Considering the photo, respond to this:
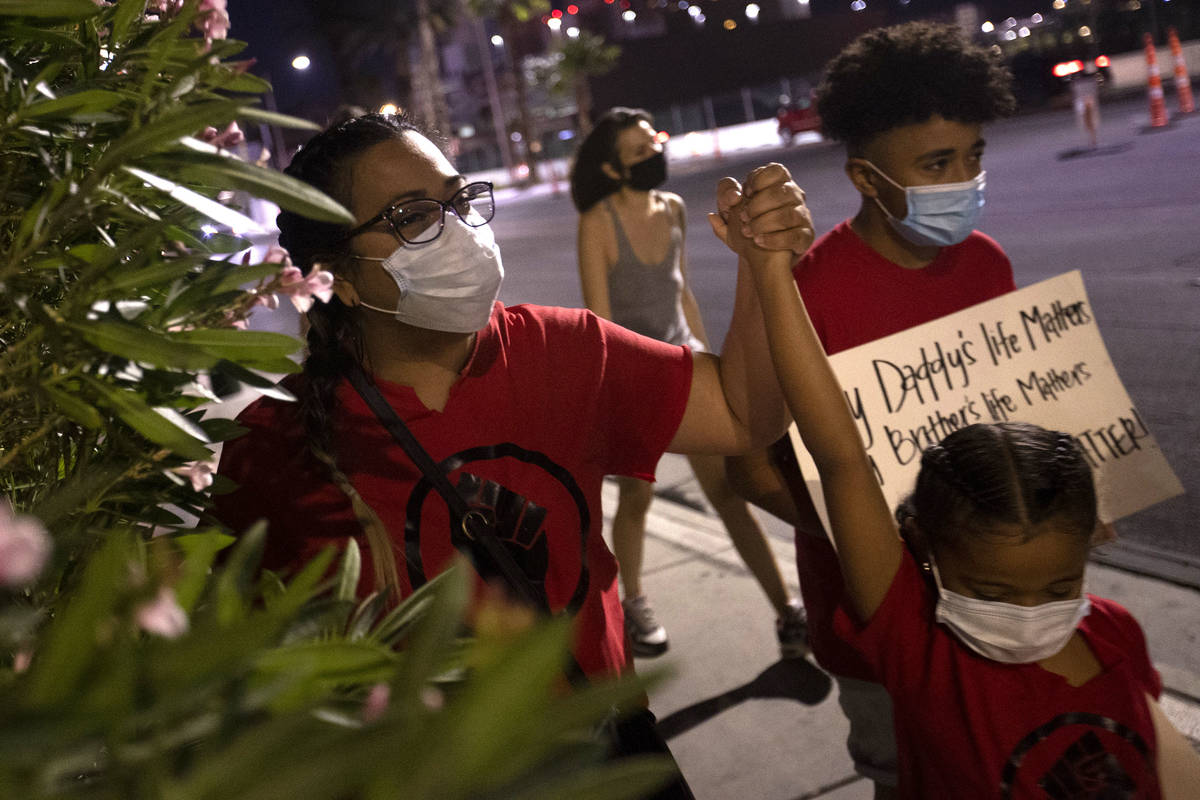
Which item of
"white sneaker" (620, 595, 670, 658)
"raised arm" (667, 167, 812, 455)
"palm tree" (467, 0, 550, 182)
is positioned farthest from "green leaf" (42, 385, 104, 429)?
"palm tree" (467, 0, 550, 182)

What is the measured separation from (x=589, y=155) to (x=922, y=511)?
11.1ft

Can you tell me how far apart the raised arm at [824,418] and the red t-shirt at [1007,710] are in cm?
6

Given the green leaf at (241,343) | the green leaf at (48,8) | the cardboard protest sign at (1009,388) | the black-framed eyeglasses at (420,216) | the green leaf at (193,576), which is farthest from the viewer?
the cardboard protest sign at (1009,388)

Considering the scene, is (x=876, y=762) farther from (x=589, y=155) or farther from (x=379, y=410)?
(x=589, y=155)

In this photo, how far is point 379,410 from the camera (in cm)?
179

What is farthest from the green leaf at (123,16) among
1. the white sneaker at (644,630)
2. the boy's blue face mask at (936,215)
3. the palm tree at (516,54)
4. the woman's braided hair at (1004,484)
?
the palm tree at (516,54)

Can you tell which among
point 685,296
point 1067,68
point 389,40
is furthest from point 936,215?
point 389,40

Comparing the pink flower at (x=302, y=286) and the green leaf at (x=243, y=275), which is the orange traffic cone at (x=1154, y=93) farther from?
the green leaf at (x=243, y=275)

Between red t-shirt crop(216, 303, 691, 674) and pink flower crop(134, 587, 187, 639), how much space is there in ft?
3.58

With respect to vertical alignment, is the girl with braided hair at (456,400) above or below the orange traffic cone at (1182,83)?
above

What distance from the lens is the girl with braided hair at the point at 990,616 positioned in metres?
1.68

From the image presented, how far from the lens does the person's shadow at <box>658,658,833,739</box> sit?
3.76m

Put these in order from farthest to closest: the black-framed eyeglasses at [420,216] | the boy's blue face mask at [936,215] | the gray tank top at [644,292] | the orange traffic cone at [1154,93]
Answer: the orange traffic cone at [1154,93] < the gray tank top at [644,292] < the boy's blue face mask at [936,215] < the black-framed eyeglasses at [420,216]

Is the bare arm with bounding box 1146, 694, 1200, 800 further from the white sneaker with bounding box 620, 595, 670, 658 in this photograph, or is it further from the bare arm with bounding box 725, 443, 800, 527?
the white sneaker with bounding box 620, 595, 670, 658
